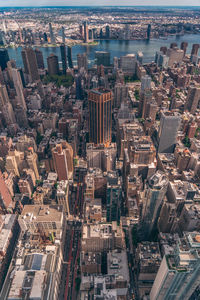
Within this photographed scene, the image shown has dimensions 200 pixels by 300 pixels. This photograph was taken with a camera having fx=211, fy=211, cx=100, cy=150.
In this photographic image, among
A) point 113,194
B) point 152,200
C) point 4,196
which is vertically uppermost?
point 152,200

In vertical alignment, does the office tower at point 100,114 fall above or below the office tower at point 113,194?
above

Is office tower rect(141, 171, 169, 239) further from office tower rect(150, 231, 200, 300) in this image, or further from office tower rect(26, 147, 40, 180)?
office tower rect(26, 147, 40, 180)

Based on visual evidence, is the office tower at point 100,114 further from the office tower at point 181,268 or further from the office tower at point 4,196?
the office tower at point 181,268

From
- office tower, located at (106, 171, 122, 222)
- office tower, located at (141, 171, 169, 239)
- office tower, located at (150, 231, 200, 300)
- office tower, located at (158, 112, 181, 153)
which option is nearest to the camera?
office tower, located at (150, 231, 200, 300)

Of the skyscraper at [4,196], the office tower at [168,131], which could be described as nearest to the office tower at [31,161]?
the skyscraper at [4,196]

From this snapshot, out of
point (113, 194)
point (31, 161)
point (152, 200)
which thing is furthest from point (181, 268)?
point (31, 161)

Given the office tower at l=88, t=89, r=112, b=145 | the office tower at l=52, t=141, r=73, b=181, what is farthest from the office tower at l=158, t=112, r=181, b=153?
the office tower at l=52, t=141, r=73, b=181

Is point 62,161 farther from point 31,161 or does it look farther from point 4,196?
point 4,196
